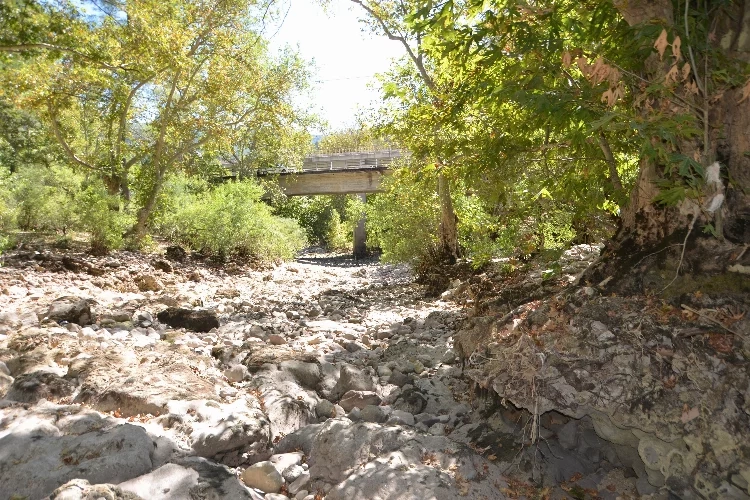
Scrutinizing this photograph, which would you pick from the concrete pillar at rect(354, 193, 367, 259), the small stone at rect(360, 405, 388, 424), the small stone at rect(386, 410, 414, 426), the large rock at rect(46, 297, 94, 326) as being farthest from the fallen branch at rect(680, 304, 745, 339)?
the concrete pillar at rect(354, 193, 367, 259)

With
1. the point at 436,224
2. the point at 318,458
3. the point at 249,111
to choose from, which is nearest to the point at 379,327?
the point at 318,458

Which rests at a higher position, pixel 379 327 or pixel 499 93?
pixel 499 93

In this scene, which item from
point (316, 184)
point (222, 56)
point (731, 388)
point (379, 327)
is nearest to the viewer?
point (731, 388)

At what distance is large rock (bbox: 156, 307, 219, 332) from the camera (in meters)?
6.11

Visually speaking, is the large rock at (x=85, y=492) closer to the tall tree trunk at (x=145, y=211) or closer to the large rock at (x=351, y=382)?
the large rock at (x=351, y=382)

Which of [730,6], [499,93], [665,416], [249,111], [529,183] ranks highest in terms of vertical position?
[249,111]

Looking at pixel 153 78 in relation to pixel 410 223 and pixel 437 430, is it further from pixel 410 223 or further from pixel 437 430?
pixel 437 430

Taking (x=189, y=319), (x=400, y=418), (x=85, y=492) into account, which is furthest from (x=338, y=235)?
(x=85, y=492)

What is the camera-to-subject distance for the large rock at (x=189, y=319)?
6.11 meters

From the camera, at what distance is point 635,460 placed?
2871mm

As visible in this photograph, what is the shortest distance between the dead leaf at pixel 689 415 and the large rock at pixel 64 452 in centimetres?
285

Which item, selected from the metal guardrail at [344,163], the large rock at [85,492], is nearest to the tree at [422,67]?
the large rock at [85,492]

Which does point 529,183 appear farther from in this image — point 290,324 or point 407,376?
point 290,324

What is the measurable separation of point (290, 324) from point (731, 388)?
200 inches
